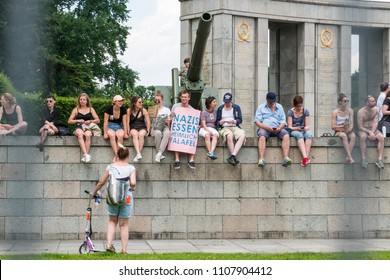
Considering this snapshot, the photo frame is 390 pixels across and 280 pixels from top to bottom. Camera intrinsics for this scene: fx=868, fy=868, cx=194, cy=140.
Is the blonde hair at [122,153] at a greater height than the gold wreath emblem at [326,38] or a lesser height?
lesser

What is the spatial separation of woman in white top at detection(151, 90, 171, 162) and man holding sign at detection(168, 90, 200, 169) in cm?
12

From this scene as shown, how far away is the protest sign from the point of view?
1639 centimetres

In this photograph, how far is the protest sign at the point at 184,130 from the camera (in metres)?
16.4

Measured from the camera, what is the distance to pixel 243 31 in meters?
39.5

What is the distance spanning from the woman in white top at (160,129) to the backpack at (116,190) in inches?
167

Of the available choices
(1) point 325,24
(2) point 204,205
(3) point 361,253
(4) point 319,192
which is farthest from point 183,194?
(1) point 325,24

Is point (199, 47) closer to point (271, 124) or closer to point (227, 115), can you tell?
point (227, 115)

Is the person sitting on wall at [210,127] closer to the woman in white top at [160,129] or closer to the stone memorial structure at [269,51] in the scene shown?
the woman in white top at [160,129]

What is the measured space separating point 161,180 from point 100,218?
4.59 feet

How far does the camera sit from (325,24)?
41.4 metres

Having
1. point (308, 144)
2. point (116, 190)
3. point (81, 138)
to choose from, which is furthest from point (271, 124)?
point (116, 190)

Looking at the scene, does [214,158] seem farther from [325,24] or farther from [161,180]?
[325,24]

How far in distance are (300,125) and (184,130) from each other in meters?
2.34

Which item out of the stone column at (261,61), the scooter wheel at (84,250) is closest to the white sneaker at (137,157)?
the scooter wheel at (84,250)
